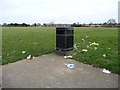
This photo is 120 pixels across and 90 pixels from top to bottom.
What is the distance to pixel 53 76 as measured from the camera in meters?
5.62

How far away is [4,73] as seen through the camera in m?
5.85

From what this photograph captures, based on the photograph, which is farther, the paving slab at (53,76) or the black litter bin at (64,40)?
the black litter bin at (64,40)

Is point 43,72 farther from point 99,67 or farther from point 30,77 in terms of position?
point 99,67

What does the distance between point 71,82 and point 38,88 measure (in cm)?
89

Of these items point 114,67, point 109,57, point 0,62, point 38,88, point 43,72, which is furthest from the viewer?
point 109,57

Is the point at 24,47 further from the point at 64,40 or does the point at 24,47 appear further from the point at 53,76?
the point at 53,76

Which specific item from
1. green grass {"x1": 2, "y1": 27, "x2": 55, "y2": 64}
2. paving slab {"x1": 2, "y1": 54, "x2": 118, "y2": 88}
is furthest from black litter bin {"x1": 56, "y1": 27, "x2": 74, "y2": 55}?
paving slab {"x1": 2, "y1": 54, "x2": 118, "y2": 88}

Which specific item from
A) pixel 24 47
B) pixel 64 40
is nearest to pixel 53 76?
pixel 64 40

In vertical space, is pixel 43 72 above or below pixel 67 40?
below

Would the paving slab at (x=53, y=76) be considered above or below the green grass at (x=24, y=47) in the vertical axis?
below

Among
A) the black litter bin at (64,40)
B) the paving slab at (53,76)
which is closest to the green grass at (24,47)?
the black litter bin at (64,40)

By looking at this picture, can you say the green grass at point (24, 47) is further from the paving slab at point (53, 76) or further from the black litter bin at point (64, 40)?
the paving slab at point (53, 76)

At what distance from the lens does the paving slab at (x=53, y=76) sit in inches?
198

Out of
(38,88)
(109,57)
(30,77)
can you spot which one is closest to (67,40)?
(109,57)
